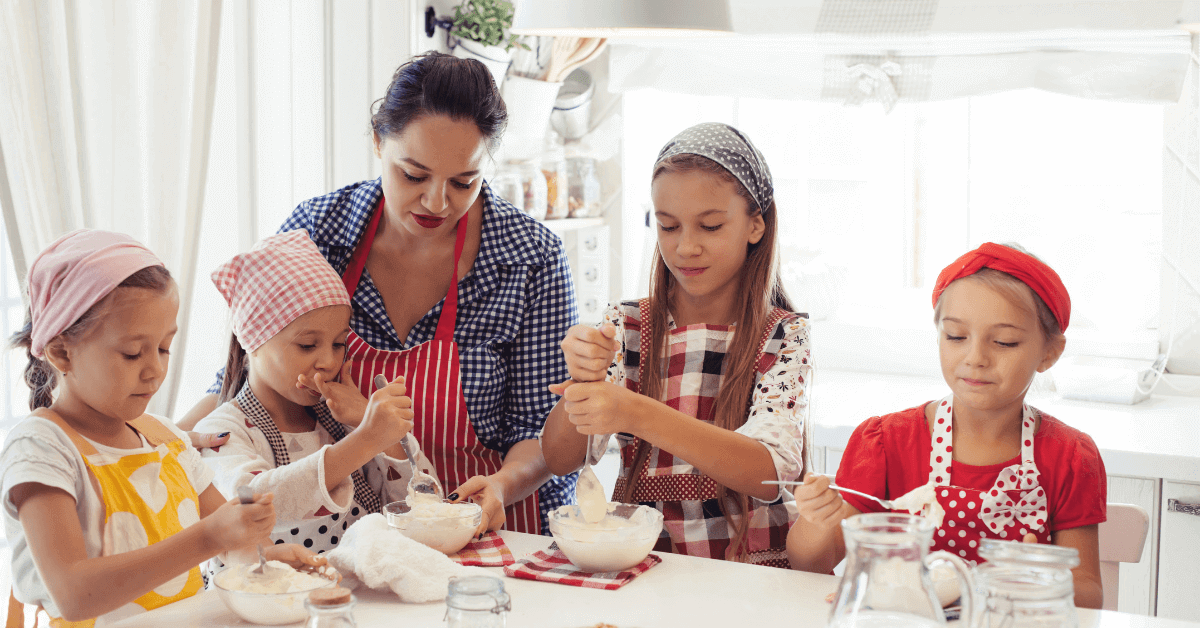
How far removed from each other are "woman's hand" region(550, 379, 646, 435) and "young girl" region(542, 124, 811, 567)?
0.29 feet

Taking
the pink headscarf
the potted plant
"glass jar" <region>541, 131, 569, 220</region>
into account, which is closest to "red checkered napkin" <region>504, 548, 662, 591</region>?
the pink headscarf

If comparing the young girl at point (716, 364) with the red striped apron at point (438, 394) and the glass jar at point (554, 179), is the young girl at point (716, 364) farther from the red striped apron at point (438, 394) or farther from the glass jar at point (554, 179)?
the glass jar at point (554, 179)

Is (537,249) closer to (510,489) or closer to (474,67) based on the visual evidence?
(474,67)

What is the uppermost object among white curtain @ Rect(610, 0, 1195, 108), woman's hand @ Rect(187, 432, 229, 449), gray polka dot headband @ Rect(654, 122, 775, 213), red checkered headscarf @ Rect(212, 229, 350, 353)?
white curtain @ Rect(610, 0, 1195, 108)

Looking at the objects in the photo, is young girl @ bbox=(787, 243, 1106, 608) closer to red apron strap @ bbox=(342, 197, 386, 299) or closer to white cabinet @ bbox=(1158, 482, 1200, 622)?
red apron strap @ bbox=(342, 197, 386, 299)

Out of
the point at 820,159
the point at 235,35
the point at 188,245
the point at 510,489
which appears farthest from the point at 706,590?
the point at 820,159

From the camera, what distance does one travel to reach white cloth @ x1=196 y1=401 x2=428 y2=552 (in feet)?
4.66

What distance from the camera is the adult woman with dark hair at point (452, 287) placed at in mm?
1679

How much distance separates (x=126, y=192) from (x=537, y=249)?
2.66 feet

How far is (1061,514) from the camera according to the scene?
1400 mm

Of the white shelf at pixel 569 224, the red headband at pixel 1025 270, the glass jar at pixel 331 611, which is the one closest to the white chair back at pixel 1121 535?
the red headband at pixel 1025 270

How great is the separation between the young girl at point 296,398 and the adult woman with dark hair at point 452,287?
0.04 metres

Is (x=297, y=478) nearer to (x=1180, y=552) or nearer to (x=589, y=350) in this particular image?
(x=589, y=350)

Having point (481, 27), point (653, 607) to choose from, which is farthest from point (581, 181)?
point (653, 607)
